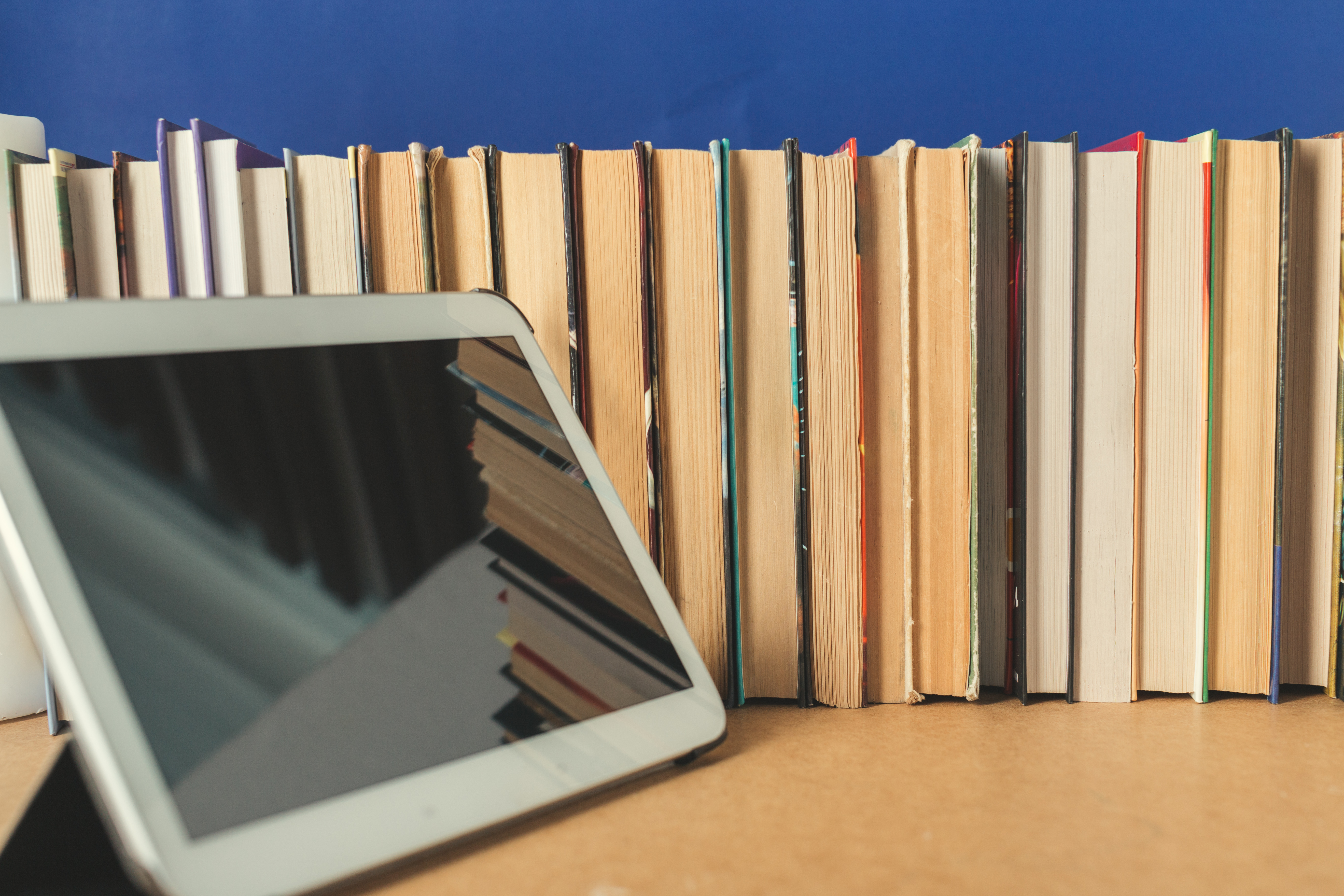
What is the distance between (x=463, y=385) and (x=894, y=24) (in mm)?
552

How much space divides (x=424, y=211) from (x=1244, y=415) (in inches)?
23.7

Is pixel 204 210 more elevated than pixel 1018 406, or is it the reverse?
pixel 204 210

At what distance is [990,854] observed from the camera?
373 mm

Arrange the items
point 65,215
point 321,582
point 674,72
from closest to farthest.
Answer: point 321,582, point 65,215, point 674,72

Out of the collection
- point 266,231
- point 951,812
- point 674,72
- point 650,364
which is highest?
point 674,72

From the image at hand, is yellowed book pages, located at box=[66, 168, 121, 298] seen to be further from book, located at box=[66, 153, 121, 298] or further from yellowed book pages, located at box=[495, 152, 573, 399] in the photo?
yellowed book pages, located at box=[495, 152, 573, 399]

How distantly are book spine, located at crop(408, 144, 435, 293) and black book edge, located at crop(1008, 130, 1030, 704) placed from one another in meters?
0.41

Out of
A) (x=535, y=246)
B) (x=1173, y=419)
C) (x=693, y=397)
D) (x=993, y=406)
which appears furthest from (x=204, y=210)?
(x=1173, y=419)

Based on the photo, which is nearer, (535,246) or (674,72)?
(535,246)

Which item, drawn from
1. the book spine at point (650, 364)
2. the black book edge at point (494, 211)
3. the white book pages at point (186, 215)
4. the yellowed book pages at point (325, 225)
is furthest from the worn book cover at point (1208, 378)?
the white book pages at point (186, 215)

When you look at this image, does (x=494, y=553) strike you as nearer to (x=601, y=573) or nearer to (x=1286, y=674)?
(x=601, y=573)

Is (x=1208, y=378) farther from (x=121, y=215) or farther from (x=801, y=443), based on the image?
(x=121, y=215)

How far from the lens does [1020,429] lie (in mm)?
562

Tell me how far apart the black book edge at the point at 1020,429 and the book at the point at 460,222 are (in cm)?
37
